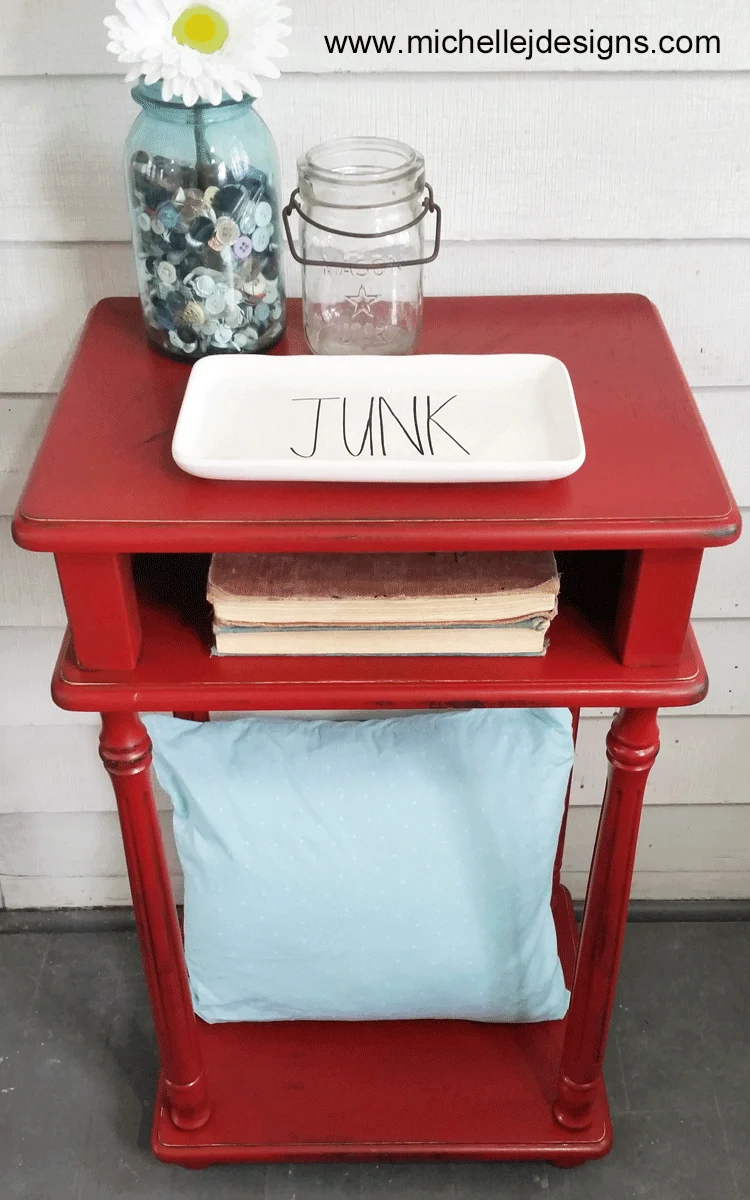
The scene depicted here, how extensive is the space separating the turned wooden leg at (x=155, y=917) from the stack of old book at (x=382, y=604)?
0.46 feet

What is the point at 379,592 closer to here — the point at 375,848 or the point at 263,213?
the point at 263,213

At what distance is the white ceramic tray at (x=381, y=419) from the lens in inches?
32.6

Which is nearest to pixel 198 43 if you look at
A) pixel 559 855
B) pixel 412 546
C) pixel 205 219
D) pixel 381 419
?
pixel 205 219

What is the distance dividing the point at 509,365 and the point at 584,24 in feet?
1.10

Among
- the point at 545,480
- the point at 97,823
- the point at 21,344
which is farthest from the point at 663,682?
the point at 97,823

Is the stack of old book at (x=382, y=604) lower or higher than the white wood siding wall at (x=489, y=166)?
lower

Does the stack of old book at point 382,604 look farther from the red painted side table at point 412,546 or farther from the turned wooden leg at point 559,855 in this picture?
the turned wooden leg at point 559,855

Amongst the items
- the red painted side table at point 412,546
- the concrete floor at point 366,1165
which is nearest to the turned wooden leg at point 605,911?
the red painted side table at point 412,546

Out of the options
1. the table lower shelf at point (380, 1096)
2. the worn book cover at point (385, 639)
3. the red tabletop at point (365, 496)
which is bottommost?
the table lower shelf at point (380, 1096)

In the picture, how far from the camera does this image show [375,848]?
1.33 m

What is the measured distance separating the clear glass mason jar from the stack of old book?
0.21m

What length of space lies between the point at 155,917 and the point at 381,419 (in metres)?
0.57

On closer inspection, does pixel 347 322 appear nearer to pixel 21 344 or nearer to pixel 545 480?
pixel 545 480

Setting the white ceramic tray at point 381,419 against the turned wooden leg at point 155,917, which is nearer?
the white ceramic tray at point 381,419
